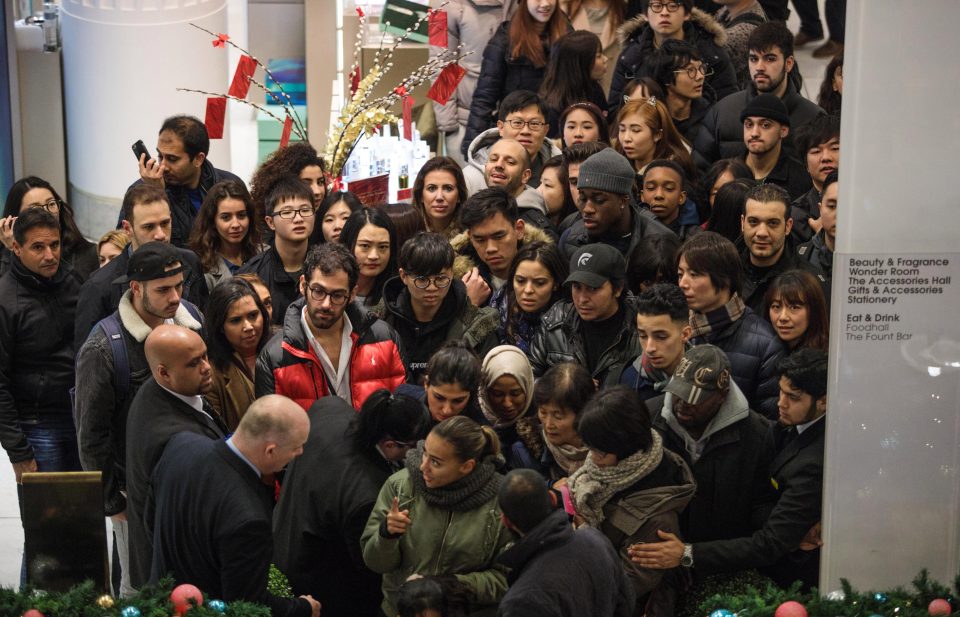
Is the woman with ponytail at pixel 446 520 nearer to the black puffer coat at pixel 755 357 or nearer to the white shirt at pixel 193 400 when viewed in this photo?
the white shirt at pixel 193 400

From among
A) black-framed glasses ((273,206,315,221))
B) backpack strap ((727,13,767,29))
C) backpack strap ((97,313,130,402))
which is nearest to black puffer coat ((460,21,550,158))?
backpack strap ((727,13,767,29))

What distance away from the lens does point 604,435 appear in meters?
4.56

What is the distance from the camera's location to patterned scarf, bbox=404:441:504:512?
183 inches

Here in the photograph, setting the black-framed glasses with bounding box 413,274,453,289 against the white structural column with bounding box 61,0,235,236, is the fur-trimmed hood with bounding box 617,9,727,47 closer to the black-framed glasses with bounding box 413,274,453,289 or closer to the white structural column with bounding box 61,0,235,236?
the black-framed glasses with bounding box 413,274,453,289

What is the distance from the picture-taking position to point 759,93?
7430 mm

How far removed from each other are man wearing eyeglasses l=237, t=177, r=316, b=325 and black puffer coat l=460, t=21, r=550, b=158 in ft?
7.62

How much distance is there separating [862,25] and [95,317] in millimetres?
3198

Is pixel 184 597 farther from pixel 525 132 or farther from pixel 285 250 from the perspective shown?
pixel 525 132

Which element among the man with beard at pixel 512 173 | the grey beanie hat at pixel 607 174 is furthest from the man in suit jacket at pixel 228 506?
the man with beard at pixel 512 173

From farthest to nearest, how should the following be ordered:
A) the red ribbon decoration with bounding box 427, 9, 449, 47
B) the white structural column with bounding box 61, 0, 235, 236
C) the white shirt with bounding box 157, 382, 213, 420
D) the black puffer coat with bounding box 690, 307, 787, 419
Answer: the white structural column with bounding box 61, 0, 235, 236, the red ribbon decoration with bounding box 427, 9, 449, 47, the black puffer coat with bounding box 690, 307, 787, 419, the white shirt with bounding box 157, 382, 213, 420

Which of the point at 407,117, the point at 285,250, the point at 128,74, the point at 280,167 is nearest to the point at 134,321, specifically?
the point at 285,250

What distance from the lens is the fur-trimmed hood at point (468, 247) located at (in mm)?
6309

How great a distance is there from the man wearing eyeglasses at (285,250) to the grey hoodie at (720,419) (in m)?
2.06

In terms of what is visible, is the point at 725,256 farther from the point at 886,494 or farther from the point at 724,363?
the point at 886,494
